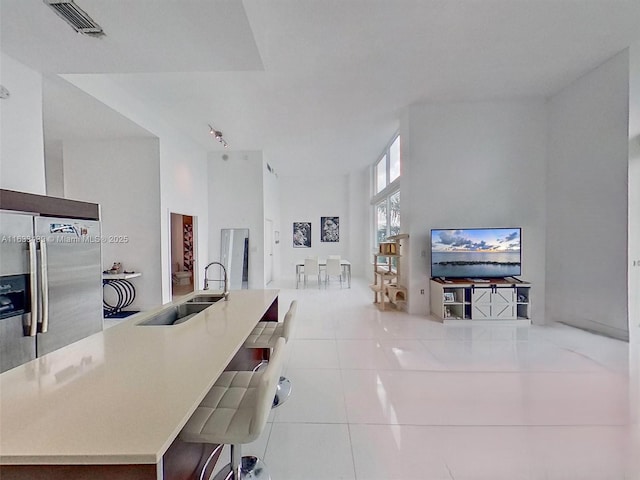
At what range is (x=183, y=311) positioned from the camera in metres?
2.53

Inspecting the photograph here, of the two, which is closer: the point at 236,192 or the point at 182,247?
the point at 236,192

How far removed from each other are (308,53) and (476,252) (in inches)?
151

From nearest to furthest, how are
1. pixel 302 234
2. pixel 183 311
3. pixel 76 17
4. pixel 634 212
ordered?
pixel 76 17 → pixel 183 311 → pixel 634 212 → pixel 302 234

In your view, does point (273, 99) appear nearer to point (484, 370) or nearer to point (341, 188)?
point (484, 370)

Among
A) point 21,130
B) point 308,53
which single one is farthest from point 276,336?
point 308,53

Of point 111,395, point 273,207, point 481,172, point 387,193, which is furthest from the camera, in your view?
point 273,207

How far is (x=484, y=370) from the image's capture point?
2930mm

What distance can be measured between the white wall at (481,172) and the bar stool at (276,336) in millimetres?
3166

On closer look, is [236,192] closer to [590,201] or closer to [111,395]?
[111,395]

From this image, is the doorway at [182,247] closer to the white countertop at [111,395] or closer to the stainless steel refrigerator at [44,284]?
the stainless steel refrigerator at [44,284]

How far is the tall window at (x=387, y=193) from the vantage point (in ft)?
22.0

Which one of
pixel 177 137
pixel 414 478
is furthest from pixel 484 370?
pixel 177 137

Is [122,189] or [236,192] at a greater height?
[236,192]

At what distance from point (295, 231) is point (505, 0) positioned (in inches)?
326
